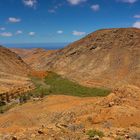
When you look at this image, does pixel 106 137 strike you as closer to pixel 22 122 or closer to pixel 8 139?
pixel 8 139

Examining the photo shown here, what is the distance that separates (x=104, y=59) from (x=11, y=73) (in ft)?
69.7

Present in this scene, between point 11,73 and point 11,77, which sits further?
point 11,73

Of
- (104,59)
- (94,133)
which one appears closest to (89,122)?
(94,133)

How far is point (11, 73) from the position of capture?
195ft

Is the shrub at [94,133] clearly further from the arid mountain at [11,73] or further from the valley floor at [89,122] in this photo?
the arid mountain at [11,73]

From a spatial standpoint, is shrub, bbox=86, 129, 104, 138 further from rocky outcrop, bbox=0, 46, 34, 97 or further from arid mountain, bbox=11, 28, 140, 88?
arid mountain, bbox=11, 28, 140, 88

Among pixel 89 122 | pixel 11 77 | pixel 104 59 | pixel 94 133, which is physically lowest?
pixel 89 122

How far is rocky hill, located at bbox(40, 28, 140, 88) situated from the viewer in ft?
204

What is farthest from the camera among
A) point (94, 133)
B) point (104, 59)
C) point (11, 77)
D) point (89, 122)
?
point (104, 59)

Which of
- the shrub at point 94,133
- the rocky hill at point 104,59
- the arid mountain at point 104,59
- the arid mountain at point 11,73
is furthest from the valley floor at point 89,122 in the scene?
the arid mountain at point 104,59

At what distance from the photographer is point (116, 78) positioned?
6194 cm

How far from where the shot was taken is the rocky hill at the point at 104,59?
62281 mm

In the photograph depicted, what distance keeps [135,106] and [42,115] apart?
29.8ft

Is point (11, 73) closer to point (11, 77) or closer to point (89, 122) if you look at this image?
point (11, 77)
